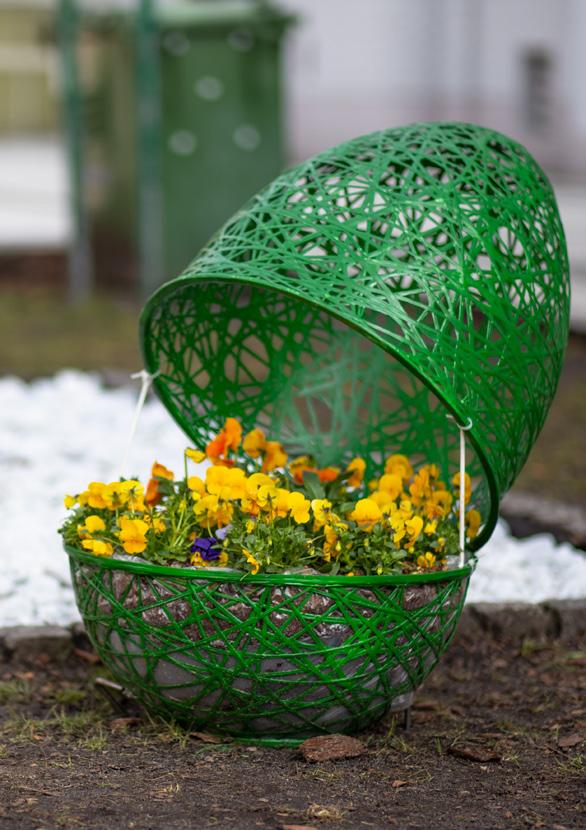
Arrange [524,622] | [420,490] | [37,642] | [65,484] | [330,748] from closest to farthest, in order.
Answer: [330,748]
[420,490]
[37,642]
[524,622]
[65,484]

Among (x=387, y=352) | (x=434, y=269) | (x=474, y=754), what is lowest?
(x=474, y=754)

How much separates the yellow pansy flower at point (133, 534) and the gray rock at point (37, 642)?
0.82 meters

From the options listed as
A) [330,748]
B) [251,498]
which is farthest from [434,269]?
[330,748]

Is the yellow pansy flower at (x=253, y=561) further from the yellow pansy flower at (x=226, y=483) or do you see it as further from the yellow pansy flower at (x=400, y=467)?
the yellow pansy flower at (x=400, y=467)

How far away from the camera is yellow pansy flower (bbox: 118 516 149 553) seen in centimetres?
262

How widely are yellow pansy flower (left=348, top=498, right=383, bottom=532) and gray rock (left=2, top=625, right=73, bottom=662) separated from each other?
42.6 inches

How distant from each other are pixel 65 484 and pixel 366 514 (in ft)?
7.62

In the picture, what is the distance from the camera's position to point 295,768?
255 centimetres

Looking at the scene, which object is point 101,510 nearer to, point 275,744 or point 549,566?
point 275,744

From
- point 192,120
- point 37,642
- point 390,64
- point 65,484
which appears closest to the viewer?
point 37,642

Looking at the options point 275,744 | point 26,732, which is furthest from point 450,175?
point 26,732

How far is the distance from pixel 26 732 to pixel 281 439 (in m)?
1.15

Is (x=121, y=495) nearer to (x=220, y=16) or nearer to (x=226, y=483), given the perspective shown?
(x=226, y=483)

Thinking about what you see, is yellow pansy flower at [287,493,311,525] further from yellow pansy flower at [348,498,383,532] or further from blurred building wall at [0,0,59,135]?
Answer: blurred building wall at [0,0,59,135]
